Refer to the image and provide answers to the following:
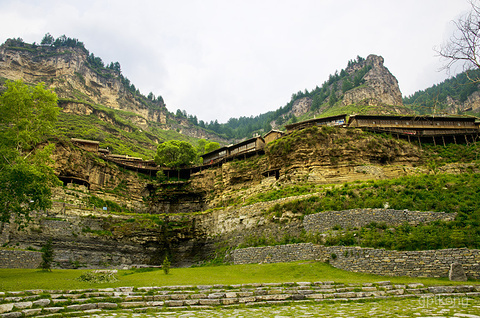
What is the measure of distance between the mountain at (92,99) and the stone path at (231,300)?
7921 cm

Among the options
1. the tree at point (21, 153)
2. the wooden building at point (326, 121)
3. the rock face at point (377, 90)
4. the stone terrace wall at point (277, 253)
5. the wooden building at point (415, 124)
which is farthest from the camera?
the rock face at point (377, 90)

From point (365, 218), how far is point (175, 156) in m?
47.4

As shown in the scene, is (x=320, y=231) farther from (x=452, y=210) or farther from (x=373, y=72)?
(x=373, y=72)

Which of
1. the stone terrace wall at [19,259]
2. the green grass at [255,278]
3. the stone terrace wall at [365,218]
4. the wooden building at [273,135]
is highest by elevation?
the wooden building at [273,135]

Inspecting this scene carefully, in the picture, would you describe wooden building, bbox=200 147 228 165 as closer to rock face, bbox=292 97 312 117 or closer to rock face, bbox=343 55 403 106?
rock face, bbox=343 55 403 106

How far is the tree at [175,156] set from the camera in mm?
60250

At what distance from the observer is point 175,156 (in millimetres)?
62188

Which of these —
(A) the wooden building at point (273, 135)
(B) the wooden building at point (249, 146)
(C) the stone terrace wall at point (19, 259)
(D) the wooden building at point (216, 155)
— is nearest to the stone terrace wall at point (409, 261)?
(C) the stone terrace wall at point (19, 259)

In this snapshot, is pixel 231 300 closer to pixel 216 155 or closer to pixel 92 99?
pixel 216 155

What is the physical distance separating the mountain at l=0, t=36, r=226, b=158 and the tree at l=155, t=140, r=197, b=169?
29.2 meters

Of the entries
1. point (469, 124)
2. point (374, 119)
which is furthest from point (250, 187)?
point (469, 124)

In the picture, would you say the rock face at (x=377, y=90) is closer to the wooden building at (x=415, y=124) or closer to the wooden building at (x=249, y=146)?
the wooden building at (x=415, y=124)

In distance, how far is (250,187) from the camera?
45375 millimetres

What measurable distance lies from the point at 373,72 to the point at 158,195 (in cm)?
11966
